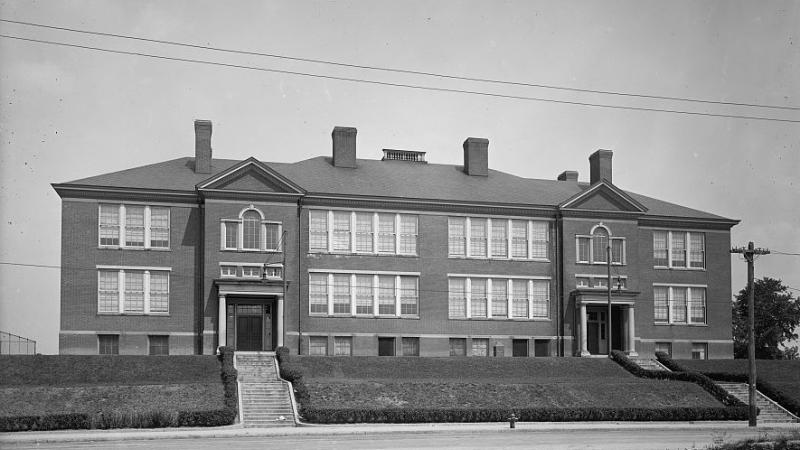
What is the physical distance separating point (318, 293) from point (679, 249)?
23116mm

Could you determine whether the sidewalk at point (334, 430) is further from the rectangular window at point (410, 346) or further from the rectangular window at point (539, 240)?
the rectangular window at point (539, 240)

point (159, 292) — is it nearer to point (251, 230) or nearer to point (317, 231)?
point (251, 230)

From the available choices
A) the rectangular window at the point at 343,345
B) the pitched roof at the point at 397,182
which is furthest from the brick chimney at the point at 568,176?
the rectangular window at the point at 343,345

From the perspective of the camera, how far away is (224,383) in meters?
44.2

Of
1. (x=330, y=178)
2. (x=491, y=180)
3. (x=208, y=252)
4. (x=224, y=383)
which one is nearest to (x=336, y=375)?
(x=224, y=383)

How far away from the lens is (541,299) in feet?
197

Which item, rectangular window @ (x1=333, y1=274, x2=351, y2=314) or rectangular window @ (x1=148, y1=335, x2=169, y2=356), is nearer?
rectangular window @ (x1=148, y1=335, x2=169, y2=356)

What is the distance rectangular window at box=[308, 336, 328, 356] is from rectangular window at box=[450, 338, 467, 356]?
7.31 m

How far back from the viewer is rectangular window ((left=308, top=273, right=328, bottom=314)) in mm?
55844

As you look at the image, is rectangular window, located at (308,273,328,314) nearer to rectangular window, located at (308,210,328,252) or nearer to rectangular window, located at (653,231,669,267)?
rectangular window, located at (308,210,328,252)

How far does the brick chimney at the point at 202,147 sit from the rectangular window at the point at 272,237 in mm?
5755

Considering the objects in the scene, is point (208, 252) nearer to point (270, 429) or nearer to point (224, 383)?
point (224, 383)

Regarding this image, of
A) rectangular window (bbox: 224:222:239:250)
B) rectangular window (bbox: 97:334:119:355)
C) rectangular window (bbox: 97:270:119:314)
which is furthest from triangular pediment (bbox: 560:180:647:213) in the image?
rectangular window (bbox: 97:334:119:355)

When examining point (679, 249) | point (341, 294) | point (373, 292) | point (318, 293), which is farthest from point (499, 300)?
point (679, 249)
